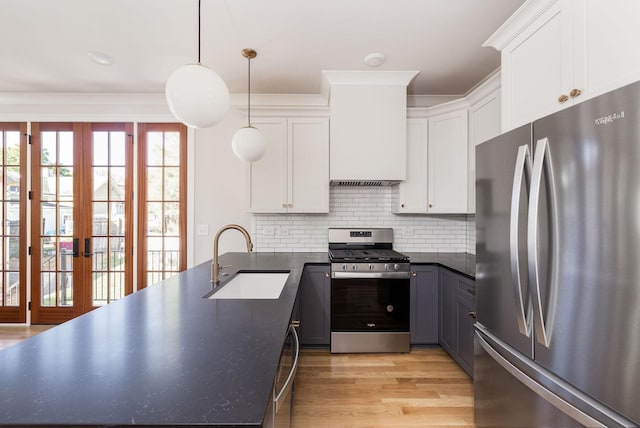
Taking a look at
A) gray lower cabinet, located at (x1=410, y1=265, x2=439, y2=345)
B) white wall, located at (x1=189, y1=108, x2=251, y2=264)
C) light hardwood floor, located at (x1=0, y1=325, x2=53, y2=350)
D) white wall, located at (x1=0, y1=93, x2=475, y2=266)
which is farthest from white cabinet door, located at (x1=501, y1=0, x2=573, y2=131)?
light hardwood floor, located at (x1=0, y1=325, x2=53, y2=350)

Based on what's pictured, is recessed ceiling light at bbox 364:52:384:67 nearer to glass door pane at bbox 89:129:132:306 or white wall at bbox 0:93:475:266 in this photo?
white wall at bbox 0:93:475:266

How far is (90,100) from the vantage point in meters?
3.27

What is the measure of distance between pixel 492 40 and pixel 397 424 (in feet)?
8.21

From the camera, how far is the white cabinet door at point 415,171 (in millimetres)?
2959

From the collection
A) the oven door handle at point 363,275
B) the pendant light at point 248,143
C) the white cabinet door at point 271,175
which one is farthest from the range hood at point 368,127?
the oven door handle at point 363,275

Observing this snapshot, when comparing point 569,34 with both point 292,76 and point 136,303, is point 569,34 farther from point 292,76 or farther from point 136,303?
point 136,303

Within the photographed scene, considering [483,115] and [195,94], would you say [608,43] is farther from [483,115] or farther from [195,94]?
[195,94]

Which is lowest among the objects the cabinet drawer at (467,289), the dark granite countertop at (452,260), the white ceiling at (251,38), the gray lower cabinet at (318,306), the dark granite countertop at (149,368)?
the gray lower cabinet at (318,306)

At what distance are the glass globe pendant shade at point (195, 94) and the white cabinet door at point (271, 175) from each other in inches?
64.8

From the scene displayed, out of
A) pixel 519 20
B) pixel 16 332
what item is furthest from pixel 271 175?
pixel 16 332

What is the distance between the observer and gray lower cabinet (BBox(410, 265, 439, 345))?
2664 millimetres

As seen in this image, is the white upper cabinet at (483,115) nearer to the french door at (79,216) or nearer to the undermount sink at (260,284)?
the undermount sink at (260,284)

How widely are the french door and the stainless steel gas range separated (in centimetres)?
252

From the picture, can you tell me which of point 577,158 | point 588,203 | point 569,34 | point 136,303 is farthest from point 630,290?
point 136,303
